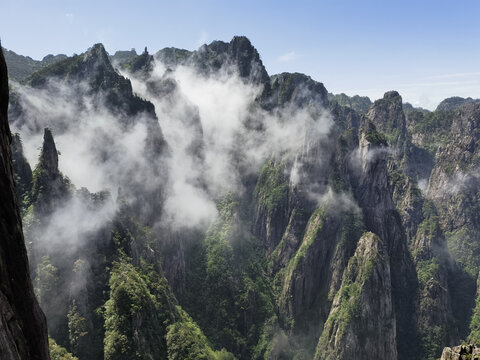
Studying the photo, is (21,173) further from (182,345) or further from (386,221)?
(386,221)

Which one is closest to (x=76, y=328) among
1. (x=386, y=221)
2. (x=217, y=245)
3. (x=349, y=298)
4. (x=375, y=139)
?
(x=217, y=245)

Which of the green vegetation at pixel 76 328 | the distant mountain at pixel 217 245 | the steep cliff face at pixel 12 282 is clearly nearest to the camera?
the steep cliff face at pixel 12 282

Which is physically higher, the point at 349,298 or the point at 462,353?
the point at 462,353

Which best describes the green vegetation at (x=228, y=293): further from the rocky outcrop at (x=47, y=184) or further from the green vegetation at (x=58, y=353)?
the rocky outcrop at (x=47, y=184)

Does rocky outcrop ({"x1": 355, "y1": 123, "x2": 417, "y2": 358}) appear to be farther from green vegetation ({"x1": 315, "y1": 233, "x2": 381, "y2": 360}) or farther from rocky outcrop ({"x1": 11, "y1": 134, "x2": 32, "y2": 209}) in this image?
rocky outcrop ({"x1": 11, "y1": 134, "x2": 32, "y2": 209})

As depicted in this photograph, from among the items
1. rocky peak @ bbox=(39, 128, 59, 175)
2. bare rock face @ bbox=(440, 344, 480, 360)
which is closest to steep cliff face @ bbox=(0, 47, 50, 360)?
bare rock face @ bbox=(440, 344, 480, 360)

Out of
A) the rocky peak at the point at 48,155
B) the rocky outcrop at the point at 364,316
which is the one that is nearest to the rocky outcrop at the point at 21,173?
the rocky peak at the point at 48,155

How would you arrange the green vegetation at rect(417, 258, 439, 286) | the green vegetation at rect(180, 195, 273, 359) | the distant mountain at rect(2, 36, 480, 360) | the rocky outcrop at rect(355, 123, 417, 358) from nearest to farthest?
the distant mountain at rect(2, 36, 480, 360) < the green vegetation at rect(180, 195, 273, 359) < the rocky outcrop at rect(355, 123, 417, 358) < the green vegetation at rect(417, 258, 439, 286)

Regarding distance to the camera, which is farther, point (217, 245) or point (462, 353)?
point (217, 245)

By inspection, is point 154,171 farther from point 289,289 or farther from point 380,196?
point 380,196

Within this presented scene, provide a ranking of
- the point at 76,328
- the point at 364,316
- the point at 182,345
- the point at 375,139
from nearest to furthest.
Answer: the point at 76,328, the point at 182,345, the point at 364,316, the point at 375,139
